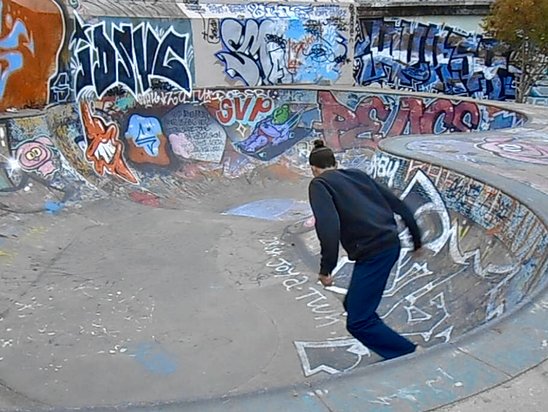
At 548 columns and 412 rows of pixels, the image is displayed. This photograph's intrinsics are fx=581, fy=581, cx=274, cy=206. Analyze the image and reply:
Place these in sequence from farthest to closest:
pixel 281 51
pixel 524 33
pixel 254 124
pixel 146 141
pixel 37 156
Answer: pixel 281 51, pixel 524 33, pixel 254 124, pixel 146 141, pixel 37 156

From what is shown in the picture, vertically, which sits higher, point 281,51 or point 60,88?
point 281,51

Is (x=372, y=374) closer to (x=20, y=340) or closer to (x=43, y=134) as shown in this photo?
(x=20, y=340)

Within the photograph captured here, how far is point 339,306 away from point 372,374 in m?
3.84

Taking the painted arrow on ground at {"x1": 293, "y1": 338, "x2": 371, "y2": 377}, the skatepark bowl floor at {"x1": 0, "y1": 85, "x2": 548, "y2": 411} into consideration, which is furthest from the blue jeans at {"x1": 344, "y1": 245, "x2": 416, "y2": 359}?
the painted arrow on ground at {"x1": 293, "y1": 338, "x2": 371, "y2": 377}

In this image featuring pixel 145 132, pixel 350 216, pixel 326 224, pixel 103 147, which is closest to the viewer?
pixel 326 224

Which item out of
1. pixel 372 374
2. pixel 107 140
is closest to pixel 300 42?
pixel 107 140

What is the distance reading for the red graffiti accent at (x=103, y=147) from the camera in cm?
1245

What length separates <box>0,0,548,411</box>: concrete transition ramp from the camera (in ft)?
16.0

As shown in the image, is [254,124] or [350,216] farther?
[254,124]

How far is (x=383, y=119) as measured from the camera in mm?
15516

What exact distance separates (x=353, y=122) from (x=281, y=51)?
4728mm

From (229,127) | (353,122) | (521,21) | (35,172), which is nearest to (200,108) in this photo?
(229,127)

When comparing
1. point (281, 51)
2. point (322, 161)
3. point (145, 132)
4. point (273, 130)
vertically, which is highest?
point (281, 51)

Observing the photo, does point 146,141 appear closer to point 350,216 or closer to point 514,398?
point 350,216
